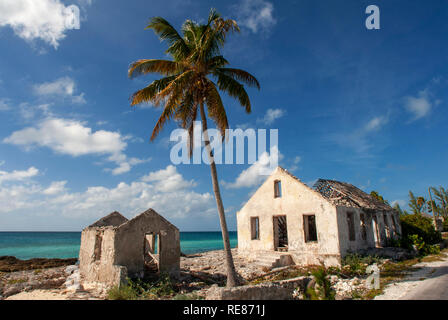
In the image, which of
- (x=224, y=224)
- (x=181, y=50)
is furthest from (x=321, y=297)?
(x=181, y=50)

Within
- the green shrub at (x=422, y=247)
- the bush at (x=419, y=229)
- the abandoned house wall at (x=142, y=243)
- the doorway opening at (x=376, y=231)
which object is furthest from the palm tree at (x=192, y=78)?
the bush at (x=419, y=229)

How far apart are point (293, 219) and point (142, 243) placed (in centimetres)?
920

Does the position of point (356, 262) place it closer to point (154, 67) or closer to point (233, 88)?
point (233, 88)

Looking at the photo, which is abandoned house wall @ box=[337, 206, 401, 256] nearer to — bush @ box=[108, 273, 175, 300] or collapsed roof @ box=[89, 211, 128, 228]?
bush @ box=[108, 273, 175, 300]

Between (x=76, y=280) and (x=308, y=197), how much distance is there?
1285 centimetres

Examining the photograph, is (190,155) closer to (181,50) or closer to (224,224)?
(224,224)

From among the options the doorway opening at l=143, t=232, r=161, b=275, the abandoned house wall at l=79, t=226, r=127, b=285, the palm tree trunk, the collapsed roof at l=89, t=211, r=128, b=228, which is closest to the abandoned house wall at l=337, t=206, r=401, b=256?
the palm tree trunk

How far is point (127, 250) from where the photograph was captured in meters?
11.0

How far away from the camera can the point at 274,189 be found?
17906mm

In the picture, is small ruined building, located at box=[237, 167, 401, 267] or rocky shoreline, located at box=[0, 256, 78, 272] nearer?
small ruined building, located at box=[237, 167, 401, 267]

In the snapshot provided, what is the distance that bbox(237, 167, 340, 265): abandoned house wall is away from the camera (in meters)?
14.6

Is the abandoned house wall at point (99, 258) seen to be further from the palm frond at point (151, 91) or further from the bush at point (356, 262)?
the bush at point (356, 262)

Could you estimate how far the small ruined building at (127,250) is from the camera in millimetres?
10810
